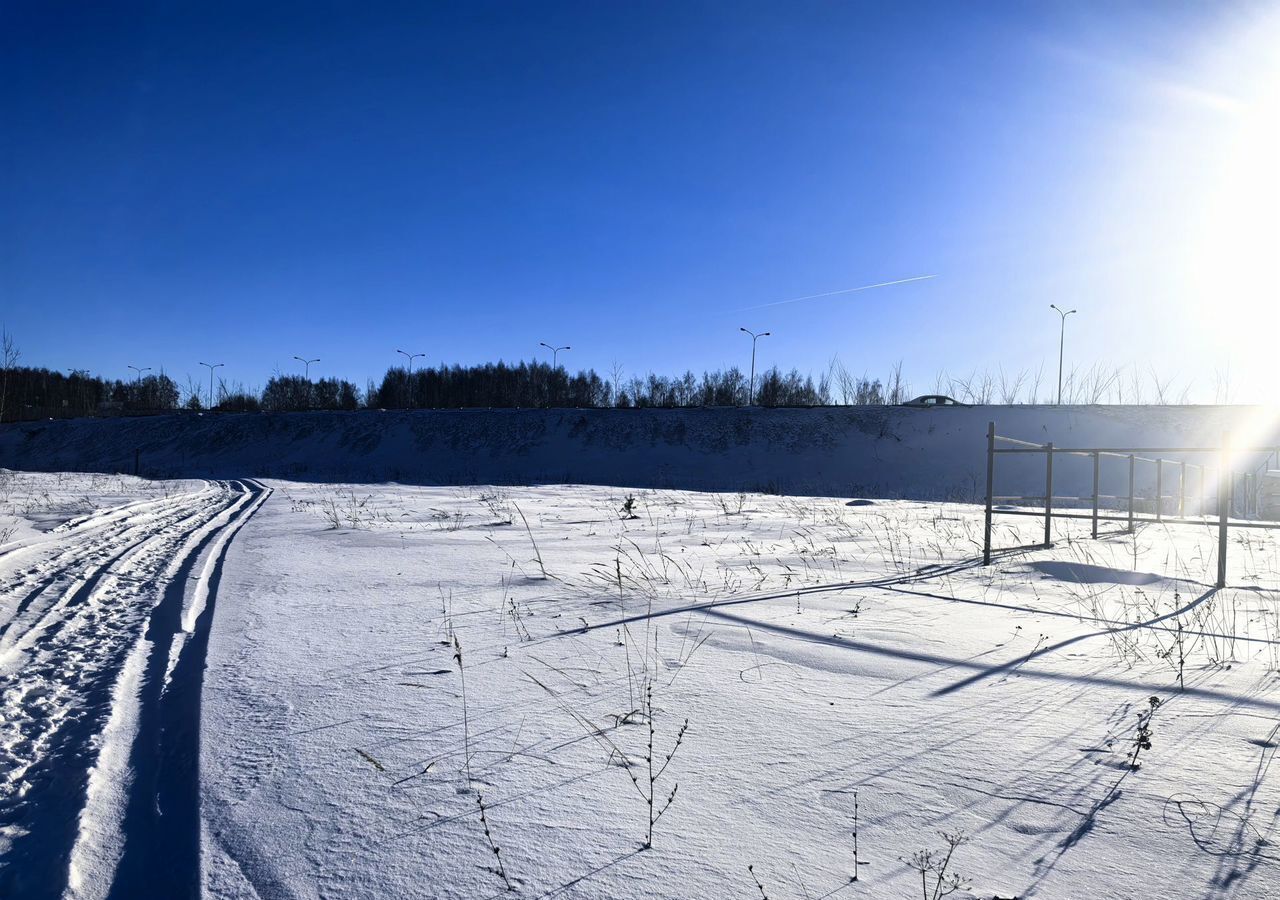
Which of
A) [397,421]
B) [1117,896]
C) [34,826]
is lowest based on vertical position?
[34,826]

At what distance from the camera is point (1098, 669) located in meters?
3.87

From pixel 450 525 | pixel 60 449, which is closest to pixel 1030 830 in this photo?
pixel 450 525

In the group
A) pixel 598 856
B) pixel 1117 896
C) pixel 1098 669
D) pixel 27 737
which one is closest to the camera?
pixel 1117 896

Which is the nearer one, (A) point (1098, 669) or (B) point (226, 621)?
(A) point (1098, 669)

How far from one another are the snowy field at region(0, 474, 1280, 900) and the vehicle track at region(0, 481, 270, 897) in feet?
0.05

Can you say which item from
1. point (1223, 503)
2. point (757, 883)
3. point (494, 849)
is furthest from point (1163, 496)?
point (494, 849)

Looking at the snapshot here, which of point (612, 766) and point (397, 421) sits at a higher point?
point (397, 421)

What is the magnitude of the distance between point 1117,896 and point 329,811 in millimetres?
2270

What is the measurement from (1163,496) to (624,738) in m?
24.1

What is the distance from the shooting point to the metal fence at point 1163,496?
23.6ft

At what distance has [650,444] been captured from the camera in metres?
41.4

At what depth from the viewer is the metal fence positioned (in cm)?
718

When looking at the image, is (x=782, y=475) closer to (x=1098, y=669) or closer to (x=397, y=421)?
(x=397, y=421)

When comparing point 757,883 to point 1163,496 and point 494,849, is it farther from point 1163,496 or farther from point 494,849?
point 1163,496
